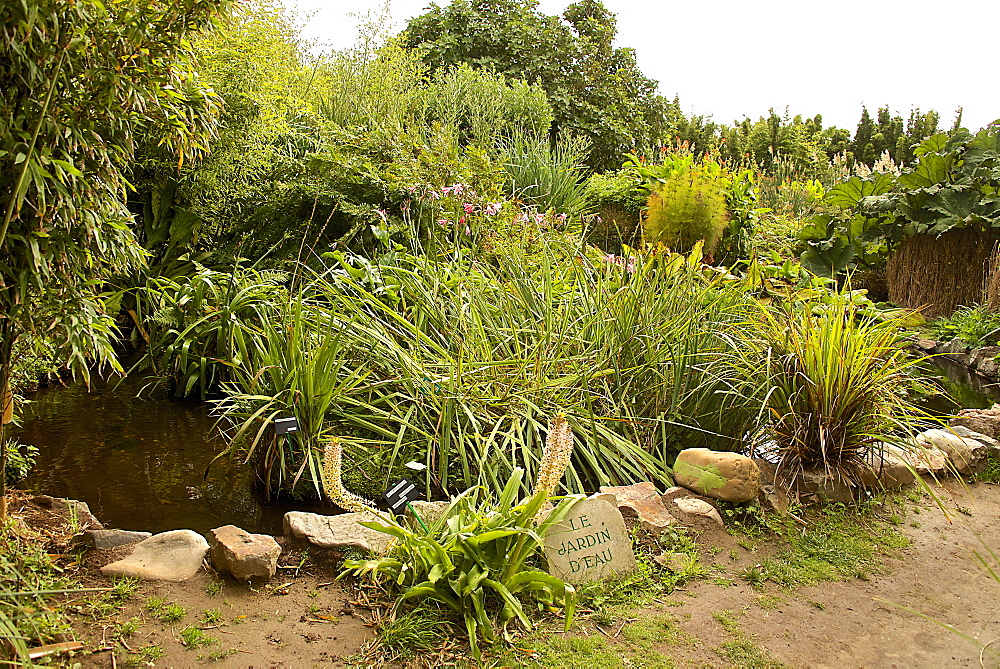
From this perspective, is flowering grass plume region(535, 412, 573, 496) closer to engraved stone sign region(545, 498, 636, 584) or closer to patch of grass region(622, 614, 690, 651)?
engraved stone sign region(545, 498, 636, 584)

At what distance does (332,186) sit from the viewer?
5.05m

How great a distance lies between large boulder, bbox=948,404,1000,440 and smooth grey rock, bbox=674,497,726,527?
1.80 meters

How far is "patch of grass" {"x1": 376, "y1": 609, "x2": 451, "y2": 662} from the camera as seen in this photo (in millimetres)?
1920

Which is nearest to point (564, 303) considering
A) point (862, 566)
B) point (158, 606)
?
point (862, 566)

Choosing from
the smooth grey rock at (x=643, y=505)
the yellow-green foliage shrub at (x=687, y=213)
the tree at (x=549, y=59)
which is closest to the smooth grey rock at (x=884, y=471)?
the smooth grey rock at (x=643, y=505)

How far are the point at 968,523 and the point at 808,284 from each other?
2450 mm

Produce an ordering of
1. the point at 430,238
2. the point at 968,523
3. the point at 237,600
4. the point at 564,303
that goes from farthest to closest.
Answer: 1. the point at 430,238
2. the point at 564,303
3. the point at 968,523
4. the point at 237,600

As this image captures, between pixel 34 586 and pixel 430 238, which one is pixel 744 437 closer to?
pixel 430 238

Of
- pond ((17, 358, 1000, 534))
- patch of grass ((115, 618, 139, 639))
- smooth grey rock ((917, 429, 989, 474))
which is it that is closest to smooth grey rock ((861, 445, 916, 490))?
smooth grey rock ((917, 429, 989, 474))

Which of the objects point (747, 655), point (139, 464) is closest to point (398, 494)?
point (747, 655)

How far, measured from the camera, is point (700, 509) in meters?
2.78

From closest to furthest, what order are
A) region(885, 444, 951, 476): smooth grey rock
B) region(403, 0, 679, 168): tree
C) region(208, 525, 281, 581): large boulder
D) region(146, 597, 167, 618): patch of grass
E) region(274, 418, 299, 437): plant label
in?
region(146, 597, 167, 618): patch of grass, region(208, 525, 281, 581): large boulder, region(274, 418, 299, 437): plant label, region(885, 444, 951, 476): smooth grey rock, region(403, 0, 679, 168): tree

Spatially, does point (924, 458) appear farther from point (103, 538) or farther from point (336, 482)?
point (103, 538)

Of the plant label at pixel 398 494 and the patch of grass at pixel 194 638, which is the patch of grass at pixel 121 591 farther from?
the plant label at pixel 398 494
